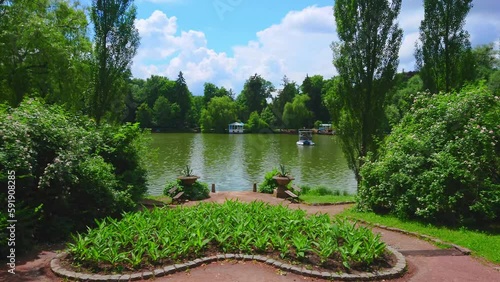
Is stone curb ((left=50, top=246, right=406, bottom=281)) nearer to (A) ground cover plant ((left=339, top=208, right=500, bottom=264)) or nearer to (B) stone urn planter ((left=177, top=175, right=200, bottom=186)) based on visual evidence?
(A) ground cover plant ((left=339, top=208, right=500, bottom=264))

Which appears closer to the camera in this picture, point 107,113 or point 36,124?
point 36,124

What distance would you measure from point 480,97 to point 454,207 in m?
3.22

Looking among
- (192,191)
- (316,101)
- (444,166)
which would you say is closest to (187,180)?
(192,191)

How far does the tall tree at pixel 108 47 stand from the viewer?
1487 cm

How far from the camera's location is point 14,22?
16.4 metres

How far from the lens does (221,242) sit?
6.61 meters

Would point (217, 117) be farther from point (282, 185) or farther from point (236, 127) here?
point (282, 185)

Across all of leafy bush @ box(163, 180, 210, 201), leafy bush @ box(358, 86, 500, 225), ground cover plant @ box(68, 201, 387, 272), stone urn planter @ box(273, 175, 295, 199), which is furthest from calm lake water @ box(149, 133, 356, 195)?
ground cover plant @ box(68, 201, 387, 272)

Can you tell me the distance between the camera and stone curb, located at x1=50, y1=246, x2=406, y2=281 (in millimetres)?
5418

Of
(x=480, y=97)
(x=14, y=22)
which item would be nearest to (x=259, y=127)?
(x=14, y=22)

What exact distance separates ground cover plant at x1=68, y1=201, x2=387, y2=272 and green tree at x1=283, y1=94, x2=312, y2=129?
7183 centimetres

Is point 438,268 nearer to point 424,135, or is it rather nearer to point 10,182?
point 424,135

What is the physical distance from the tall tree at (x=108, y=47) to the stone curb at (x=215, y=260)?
982 cm

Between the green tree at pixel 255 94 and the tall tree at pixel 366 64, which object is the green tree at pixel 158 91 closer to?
the green tree at pixel 255 94
